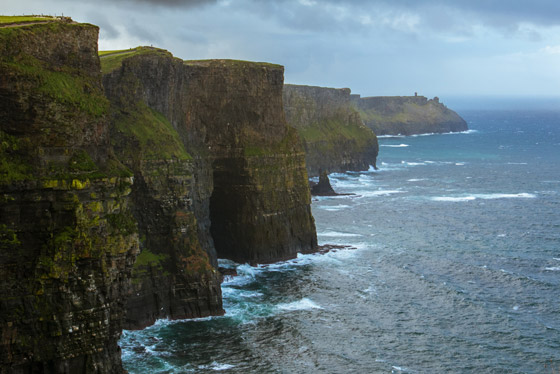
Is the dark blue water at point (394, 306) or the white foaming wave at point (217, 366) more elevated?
the dark blue water at point (394, 306)

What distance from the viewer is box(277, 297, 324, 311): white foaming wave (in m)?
58.6

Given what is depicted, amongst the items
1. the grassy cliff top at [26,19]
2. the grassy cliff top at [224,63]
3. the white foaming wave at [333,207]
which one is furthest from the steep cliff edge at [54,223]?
the white foaming wave at [333,207]

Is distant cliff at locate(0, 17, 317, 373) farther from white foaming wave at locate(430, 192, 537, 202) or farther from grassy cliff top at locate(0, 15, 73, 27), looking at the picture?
white foaming wave at locate(430, 192, 537, 202)

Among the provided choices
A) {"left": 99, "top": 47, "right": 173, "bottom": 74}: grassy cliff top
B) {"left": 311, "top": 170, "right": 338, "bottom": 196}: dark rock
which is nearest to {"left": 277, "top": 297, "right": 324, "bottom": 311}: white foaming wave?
{"left": 99, "top": 47, "right": 173, "bottom": 74}: grassy cliff top

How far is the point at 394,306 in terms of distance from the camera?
59125 millimetres

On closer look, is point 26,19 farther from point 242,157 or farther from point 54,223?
point 242,157

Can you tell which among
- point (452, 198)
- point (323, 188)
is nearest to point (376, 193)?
point (323, 188)

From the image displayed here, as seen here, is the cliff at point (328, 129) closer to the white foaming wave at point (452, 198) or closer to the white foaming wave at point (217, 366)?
the white foaming wave at point (452, 198)

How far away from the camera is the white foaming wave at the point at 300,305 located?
5859cm

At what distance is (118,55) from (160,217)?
1513 cm

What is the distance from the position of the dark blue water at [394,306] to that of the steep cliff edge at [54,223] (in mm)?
8089

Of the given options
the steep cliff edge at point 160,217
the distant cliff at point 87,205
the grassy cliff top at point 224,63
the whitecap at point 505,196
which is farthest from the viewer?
the whitecap at point 505,196

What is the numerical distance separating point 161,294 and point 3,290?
1971 centimetres

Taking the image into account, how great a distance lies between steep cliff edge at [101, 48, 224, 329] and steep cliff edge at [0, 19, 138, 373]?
13053mm
